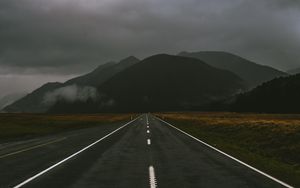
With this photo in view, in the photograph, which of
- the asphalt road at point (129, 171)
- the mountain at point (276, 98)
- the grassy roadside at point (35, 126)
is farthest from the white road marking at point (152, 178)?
the mountain at point (276, 98)

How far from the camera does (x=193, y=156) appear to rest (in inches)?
723

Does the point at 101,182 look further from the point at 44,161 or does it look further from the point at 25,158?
the point at 25,158

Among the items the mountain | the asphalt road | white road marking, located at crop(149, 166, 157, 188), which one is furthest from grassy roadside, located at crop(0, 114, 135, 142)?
the mountain

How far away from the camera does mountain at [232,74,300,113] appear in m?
140

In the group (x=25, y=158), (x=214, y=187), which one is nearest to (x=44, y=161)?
(x=25, y=158)

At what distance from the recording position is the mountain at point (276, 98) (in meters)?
140

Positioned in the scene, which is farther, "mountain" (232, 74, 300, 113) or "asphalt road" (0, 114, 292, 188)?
"mountain" (232, 74, 300, 113)

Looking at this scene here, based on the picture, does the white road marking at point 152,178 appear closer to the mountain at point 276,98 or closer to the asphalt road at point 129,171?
the asphalt road at point 129,171

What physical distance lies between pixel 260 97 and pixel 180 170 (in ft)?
516

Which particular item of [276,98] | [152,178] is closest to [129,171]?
[152,178]

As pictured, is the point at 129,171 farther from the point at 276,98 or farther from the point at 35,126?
the point at 276,98

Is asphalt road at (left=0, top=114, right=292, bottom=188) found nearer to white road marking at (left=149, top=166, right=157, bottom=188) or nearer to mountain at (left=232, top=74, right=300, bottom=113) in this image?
white road marking at (left=149, top=166, right=157, bottom=188)

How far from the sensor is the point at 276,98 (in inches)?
5979

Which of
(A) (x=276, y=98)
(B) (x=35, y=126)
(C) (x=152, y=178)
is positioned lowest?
(C) (x=152, y=178)
